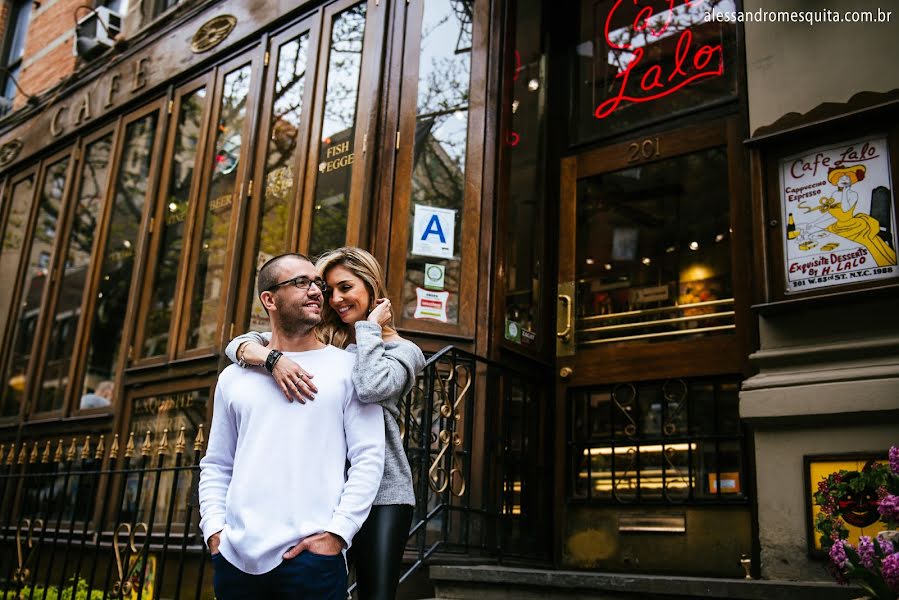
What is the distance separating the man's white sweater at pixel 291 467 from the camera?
224 cm

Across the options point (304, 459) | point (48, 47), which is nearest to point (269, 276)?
point (304, 459)

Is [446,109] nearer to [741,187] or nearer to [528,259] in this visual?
[528,259]

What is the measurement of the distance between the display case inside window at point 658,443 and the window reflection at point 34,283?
660 cm

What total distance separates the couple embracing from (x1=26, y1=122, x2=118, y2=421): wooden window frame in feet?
23.0

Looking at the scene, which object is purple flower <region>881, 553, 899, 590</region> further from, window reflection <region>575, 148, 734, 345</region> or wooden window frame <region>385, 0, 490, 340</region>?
wooden window frame <region>385, 0, 490, 340</region>

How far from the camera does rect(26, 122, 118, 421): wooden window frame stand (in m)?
8.99

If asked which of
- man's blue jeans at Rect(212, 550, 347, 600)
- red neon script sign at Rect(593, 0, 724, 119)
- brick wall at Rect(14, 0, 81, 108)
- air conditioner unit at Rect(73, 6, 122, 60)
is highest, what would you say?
brick wall at Rect(14, 0, 81, 108)

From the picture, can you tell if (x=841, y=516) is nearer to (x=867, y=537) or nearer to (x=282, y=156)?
(x=867, y=537)

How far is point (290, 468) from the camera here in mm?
2287

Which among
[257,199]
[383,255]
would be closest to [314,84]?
[257,199]

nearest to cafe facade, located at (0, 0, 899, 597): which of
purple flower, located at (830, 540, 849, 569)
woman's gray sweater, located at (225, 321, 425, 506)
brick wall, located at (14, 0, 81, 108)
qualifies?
purple flower, located at (830, 540, 849, 569)

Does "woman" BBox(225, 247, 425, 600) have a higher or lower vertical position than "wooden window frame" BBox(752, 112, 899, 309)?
lower

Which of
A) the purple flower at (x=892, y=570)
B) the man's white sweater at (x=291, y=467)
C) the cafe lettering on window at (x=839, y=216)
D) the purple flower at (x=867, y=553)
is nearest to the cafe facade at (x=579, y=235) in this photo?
the cafe lettering on window at (x=839, y=216)

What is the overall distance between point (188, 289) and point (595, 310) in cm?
359
